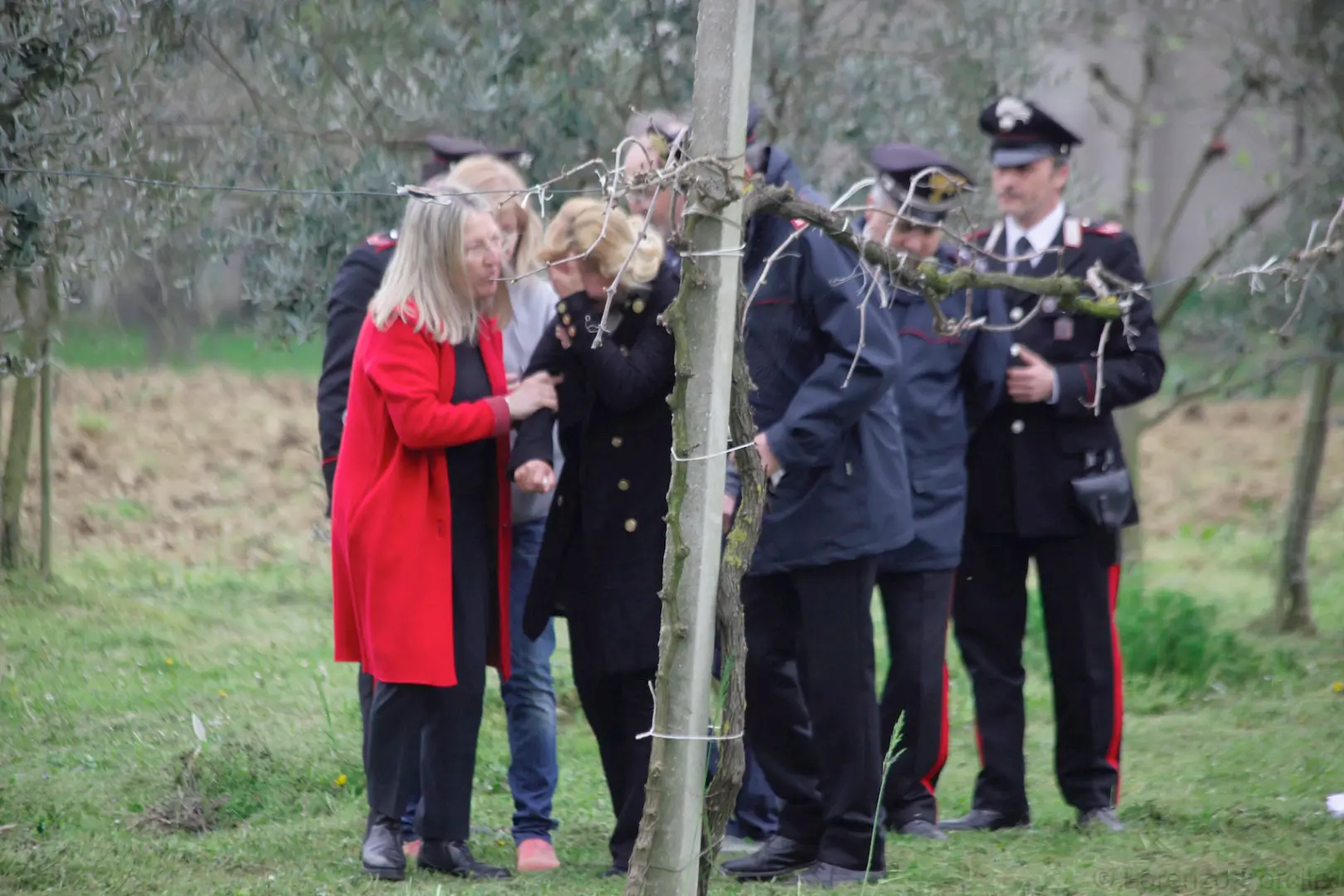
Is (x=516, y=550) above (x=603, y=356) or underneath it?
underneath

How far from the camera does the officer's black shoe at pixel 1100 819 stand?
5.16m

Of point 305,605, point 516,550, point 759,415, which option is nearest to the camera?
point 759,415

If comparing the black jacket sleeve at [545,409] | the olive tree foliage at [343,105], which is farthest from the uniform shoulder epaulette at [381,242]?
the black jacket sleeve at [545,409]

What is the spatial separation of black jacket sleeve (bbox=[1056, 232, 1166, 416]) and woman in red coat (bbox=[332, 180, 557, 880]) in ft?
5.58

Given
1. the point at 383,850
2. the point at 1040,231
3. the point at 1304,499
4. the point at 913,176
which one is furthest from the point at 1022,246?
the point at 1304,499

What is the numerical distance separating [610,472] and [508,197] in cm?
81

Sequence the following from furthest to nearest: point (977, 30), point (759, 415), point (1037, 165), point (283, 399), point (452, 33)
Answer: point (283, 399) → point (977, 30) → point (452, 33) → point (1037, 165) → point (759, 415)

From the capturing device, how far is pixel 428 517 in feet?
14.6

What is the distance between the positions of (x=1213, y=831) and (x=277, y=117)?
13.5 ft

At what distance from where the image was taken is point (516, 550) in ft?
16.5

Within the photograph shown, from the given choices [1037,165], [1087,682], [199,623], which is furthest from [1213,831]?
[199,623]

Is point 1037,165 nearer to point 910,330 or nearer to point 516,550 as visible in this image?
point 910,330

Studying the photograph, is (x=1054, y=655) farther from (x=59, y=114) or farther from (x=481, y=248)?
(x=59, y=114)

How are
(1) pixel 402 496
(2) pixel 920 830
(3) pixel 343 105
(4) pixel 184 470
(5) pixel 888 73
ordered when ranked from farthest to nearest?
(4) pixel 184 470
(5) pixel 888 73
(3) pixel 343 105
(2) pixel 920 830
(1) pixel 402 496
